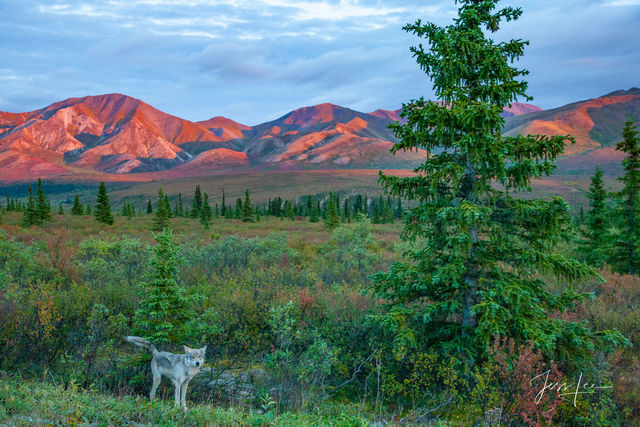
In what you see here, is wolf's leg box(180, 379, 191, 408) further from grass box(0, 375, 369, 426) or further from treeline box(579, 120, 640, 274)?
treeline box(579, 120, 640, 274)

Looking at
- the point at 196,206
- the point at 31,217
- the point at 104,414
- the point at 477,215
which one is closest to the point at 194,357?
the point at 104,414

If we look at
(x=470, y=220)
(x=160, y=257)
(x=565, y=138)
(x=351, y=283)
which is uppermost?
(x=565, y=138)

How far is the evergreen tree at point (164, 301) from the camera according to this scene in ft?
23.1

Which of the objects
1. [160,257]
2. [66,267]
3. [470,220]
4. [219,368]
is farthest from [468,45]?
[66,267]

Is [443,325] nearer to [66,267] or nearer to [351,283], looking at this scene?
[351,283]

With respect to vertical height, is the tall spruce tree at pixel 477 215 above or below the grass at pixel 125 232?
above

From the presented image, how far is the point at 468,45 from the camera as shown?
6434mm

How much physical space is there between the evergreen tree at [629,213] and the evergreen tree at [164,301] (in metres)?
20.6

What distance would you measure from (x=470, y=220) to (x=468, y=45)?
3.21 metres

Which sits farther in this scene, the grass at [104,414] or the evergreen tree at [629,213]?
the evergreen tree at [629,213]

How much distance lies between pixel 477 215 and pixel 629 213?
18.1 meters

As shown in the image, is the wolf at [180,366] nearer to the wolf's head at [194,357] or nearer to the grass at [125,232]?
the wolf's head at [194,357]

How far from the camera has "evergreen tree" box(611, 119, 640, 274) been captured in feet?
58.2

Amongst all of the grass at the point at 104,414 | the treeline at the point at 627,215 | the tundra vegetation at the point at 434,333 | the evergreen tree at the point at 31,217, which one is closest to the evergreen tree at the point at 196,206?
the evergreen tree at the point at 31,217
